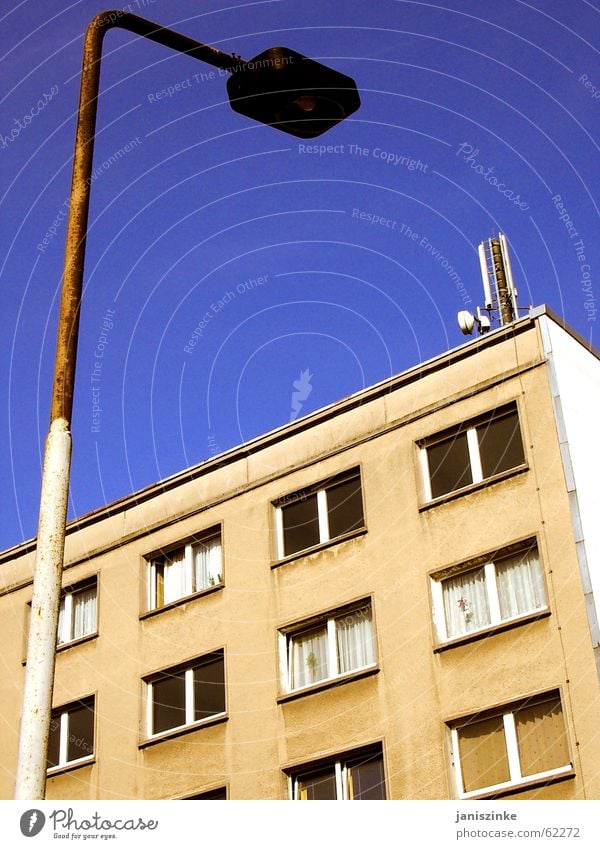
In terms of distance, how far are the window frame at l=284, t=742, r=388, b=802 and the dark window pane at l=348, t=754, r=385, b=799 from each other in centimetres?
6

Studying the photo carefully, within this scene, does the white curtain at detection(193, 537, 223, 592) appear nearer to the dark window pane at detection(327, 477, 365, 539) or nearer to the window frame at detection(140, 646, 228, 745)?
the window frame at detection(140, 646, 228, 745)

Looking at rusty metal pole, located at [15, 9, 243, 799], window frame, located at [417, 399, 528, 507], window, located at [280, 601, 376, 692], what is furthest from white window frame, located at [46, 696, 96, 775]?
rusty metal pole, located at [15, 9, 243, 799]

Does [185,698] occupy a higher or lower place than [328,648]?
lower

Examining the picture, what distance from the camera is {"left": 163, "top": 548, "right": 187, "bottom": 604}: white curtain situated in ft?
95.0

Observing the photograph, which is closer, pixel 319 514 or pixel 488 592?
pixel 488 592

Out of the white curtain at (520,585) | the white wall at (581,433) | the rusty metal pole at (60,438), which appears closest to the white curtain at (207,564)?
the white curtain at (520,585)

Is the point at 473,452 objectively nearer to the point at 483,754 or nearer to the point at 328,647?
the point at 328,647

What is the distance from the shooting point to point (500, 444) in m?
25.1

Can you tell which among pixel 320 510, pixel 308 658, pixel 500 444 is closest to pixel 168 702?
pixel 308 658

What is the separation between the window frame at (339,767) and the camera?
77.1ft

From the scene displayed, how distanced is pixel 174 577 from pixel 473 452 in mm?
8502

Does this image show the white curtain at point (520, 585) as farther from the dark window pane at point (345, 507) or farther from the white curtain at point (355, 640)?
the dark window pane at point (345, 507)
